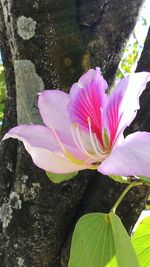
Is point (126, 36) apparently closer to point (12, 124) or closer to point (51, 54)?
point (51, 54)

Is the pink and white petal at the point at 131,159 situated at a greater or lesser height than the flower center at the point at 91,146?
greater

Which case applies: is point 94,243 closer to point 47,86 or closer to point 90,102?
point 90,102

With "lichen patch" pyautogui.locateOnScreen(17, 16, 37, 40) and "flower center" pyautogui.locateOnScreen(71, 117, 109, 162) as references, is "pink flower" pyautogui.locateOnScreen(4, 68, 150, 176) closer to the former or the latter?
"flower center" pyautogui.locateOnScreen(71, 117, 109, 162)

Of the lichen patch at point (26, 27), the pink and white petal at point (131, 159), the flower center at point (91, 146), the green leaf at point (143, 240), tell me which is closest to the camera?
the pink and white petal at point (131, 159)

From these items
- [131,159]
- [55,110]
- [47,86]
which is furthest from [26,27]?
[131,159]

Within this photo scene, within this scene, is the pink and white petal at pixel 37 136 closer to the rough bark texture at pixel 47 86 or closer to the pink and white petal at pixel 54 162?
the pink and white petal at pixel 54 162

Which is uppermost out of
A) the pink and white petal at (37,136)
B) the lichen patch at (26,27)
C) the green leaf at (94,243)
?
the lichen patch at (26,27)

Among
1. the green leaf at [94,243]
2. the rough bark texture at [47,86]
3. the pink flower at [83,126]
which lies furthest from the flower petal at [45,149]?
the rough bark texture at [47,86]
